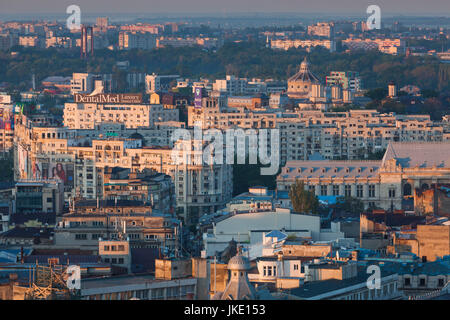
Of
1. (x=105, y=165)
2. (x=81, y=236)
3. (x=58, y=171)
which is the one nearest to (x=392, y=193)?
(x=105, y=165)

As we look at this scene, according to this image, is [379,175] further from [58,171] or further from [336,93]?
[336,93]

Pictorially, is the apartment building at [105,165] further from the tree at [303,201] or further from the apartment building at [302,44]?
the apartment building at [302,44]

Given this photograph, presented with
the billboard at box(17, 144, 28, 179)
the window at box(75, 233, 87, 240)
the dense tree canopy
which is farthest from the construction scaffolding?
the dense tree canopy

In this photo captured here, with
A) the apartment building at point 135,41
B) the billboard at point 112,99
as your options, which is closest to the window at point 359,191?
the billboard at point 112,99

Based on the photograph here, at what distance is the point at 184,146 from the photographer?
58719 millimetres

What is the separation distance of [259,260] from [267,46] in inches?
5571

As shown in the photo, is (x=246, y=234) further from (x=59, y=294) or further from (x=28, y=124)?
(x=28, y=124)

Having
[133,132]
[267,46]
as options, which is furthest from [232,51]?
[133,132]

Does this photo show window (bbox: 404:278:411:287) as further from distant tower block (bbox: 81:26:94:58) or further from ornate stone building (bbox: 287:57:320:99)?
distant tower block (bbox: 81:26:94:58)

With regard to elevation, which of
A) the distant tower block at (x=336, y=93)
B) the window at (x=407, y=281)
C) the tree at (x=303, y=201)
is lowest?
the distant tower block at (x=336, y=93)

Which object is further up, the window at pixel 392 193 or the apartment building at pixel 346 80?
the window at pixel 392 193

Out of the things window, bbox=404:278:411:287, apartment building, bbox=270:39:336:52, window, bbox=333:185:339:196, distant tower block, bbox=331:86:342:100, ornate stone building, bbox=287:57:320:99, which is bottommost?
apartment building, bbox=270:39:336:52

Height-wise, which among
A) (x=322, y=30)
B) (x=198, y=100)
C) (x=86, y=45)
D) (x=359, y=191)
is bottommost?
(x=322, y=30)

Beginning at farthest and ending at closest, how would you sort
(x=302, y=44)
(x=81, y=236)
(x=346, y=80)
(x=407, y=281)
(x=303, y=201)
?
(x=302, y=44) → (x=346, y=80) → (x=303, y=201) → (x=81, y=236) → (x=407, y=281)
